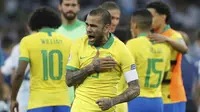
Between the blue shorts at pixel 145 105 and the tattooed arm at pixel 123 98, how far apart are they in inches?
76.4

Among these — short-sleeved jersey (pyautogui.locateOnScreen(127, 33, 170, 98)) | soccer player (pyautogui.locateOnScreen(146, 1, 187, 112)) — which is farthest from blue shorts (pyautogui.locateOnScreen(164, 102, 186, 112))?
short-sleeved jersey (pyautogui.locateOnScreen(127, 33, 170, 98))

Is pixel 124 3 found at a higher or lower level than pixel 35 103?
higher

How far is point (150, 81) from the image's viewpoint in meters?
10.9

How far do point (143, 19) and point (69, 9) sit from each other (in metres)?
1.84

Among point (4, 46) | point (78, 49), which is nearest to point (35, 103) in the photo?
point (78, 49)

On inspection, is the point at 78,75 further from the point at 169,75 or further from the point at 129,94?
the point at 169,75

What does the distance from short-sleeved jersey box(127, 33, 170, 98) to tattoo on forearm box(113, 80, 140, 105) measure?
1.75 meters

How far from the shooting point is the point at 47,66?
1085 cm

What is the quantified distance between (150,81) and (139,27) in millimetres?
744

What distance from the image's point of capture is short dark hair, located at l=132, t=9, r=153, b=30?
1084 centimetres

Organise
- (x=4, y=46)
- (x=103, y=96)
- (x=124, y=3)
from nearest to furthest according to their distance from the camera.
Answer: (x=103, y=96) → (x=4, y=46) → (x=124, y=3)

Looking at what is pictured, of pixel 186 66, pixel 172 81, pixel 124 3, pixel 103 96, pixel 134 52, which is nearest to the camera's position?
pixel 103 96

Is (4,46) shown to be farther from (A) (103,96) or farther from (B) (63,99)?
(A) (103,96)

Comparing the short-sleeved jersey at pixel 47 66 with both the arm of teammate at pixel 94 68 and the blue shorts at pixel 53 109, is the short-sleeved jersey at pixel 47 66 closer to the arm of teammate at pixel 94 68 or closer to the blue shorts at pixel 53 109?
the blue shorts at pixel 53 109
